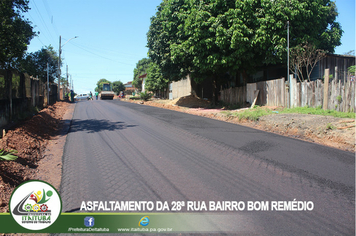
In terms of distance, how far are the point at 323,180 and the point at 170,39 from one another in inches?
785

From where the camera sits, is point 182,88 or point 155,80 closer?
point 182,88

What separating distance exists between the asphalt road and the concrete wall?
71.3 ft

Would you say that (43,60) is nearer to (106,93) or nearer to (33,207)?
(106,93)

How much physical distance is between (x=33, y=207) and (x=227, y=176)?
333 cm

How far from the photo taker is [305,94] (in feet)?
43.3

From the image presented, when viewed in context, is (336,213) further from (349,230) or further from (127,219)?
(127,219)

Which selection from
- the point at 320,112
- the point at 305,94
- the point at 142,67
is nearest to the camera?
the point at 320,112

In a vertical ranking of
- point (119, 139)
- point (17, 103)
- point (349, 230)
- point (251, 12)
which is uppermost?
point (251, 12)

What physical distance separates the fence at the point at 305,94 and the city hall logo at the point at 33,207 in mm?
11659

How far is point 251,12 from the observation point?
15867 millimetres

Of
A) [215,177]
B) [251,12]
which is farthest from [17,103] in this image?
[251,12]

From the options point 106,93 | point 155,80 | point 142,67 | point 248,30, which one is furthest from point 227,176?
point 142,67

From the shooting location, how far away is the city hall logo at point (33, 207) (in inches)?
125

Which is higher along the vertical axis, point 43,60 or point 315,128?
point 43,60
